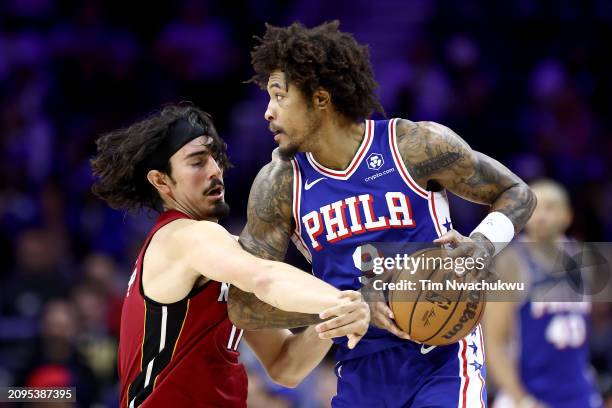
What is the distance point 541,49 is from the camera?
11656 mm

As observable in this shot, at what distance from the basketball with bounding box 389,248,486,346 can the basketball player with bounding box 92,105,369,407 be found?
0.45 meters

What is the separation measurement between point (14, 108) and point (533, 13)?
20.0 feet

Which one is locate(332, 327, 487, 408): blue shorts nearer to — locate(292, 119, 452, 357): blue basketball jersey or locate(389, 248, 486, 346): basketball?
locate(292, 119, 452, 357): blue basketball jersey

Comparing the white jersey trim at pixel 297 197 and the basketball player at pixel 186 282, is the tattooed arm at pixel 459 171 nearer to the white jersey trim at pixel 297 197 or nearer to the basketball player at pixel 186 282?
the white jersey trim at pixel 297 197

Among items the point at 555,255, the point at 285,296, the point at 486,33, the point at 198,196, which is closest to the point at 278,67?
the point at 198,196

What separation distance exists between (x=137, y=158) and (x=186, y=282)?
70 centimetres

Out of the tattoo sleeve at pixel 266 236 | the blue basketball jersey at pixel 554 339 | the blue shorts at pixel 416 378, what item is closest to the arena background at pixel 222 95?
the blue basketball jersey at pixel 554 339

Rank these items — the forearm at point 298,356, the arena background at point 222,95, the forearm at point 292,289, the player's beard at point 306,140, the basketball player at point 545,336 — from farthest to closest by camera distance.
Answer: the arena background at point 222,95
the basketball player at point 545,336
the forearm at point 298,356
the player's beard at point 306,140
the forearm at point 292,289

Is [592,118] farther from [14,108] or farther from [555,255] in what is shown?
[14,108]

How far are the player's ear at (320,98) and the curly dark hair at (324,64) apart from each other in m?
0.02

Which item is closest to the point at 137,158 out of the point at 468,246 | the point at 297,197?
the point at 297,197

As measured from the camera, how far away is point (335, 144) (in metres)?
4.70

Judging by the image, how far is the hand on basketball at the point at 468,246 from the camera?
4.32 m

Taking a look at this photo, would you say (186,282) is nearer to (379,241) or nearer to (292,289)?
(292,289)
